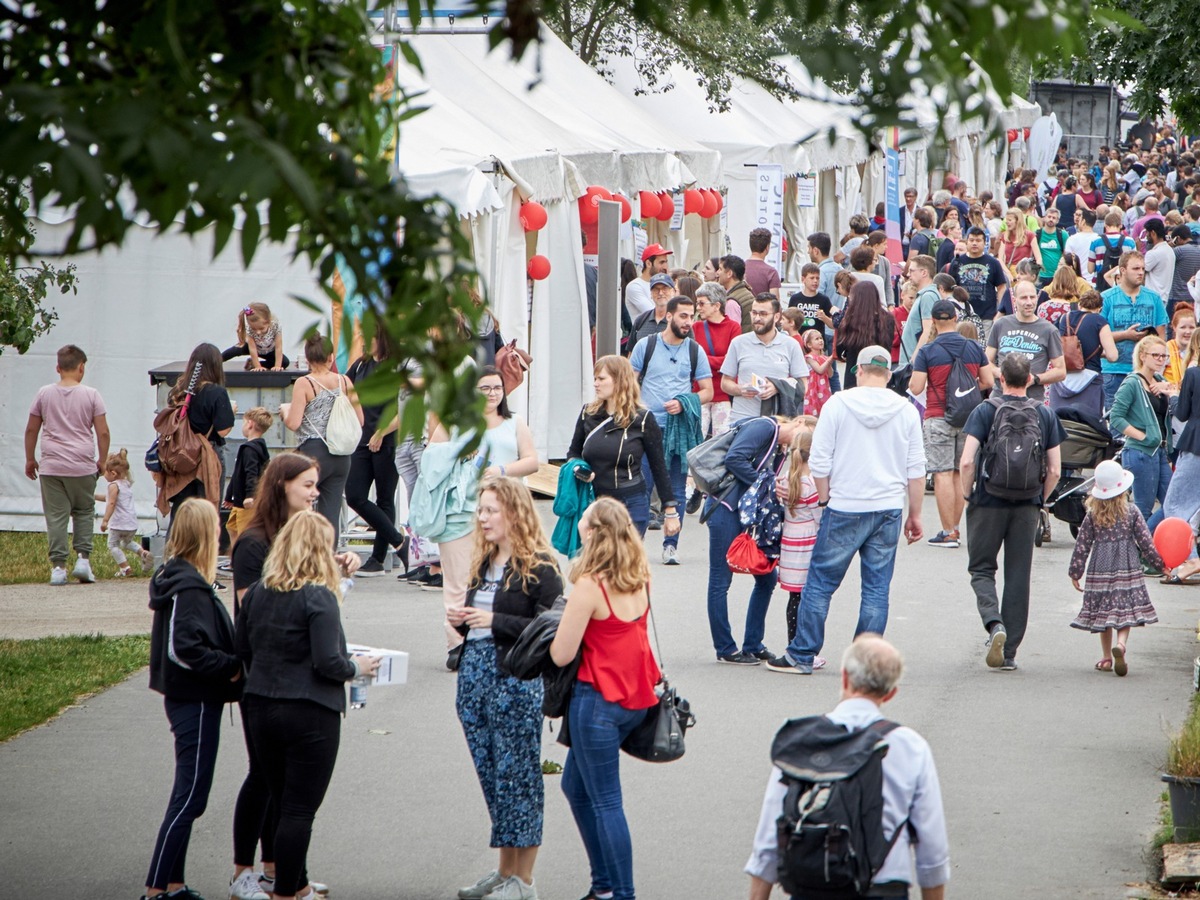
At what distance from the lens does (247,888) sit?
589 cm

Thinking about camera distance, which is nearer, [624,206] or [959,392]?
[959,392]

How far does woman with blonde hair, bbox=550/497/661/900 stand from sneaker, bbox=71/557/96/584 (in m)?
7.37

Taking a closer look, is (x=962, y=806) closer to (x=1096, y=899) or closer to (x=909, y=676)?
(x=1096, y=899)

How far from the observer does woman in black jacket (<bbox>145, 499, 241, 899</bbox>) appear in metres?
5.76

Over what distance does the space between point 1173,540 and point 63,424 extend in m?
7.93

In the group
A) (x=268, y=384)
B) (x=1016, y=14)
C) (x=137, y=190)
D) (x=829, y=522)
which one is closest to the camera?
(x=137, y=190)

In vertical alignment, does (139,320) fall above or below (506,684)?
above

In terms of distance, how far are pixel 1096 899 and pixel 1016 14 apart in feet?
13.5

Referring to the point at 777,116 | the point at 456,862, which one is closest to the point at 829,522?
the point at 456,862

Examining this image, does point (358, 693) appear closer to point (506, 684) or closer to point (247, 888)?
point (506, 684)

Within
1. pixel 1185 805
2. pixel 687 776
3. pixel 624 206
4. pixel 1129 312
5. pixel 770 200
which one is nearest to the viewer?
pixel 1185 805

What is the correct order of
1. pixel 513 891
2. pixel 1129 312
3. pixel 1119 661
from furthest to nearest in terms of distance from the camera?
pixel 1129 312, pixel 1119 661, pixel 513 891

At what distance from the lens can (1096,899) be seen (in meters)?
6.11

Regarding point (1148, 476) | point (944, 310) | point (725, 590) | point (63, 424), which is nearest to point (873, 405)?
point (725, 590)
